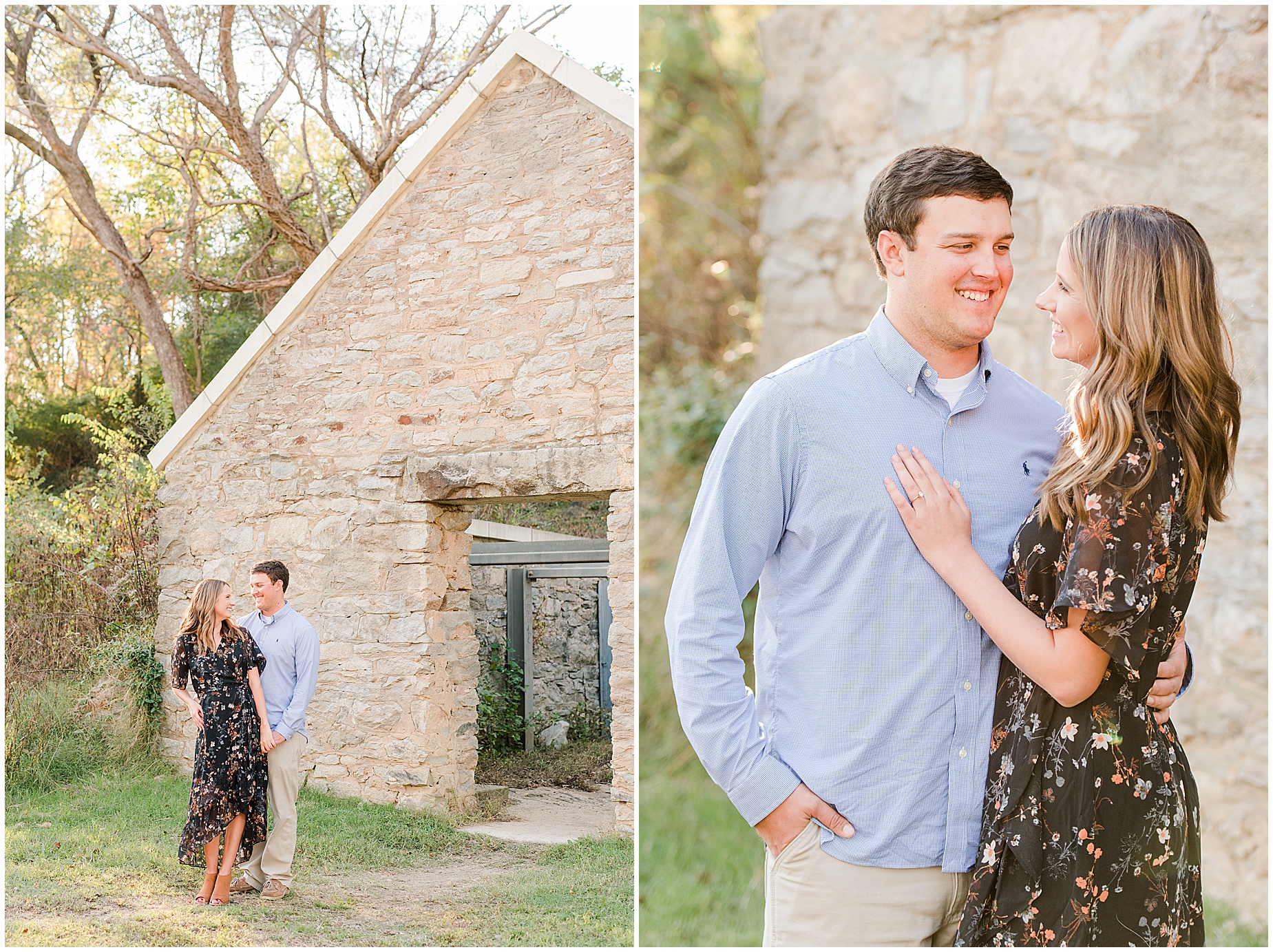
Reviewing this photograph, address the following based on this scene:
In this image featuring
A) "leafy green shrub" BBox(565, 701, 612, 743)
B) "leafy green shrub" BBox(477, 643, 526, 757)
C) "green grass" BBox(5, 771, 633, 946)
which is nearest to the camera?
"green grass" BBox(5, 771, 633, 946)

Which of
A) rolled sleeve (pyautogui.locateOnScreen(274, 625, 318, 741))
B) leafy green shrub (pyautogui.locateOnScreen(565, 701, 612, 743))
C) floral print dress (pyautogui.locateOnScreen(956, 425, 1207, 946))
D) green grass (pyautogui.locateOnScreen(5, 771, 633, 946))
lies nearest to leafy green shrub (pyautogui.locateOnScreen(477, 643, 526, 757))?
leafy green shrub (pyautogui.locateOnScreen(565, 701, 612, 743))

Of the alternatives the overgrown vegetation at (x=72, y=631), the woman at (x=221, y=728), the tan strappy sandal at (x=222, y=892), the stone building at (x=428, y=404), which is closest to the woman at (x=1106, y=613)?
the stone building at (x=428, y=404)

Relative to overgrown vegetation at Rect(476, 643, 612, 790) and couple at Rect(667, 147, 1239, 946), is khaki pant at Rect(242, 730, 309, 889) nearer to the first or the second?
overgrown vegetation at Rect(476, 643, 612, 790)

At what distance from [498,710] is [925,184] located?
11.8 feet

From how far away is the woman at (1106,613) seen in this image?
5.69ft

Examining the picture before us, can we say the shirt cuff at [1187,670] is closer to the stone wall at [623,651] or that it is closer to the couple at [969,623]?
the couple at [969,623]

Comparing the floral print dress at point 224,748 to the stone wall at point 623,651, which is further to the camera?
the stone wall at point 623,651

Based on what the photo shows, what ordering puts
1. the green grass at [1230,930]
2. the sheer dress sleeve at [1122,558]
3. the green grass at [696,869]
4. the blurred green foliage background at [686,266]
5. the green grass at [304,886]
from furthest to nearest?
the blurred green foliage background at [686,266] → the green grass at [696,869] → the green grass at [1230,930] → the green grass at [304,886] → the sheer dress sleeve at [1122,558]

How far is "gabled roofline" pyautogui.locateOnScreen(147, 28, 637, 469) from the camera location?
3.74 m

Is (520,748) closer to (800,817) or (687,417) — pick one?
(687,417)

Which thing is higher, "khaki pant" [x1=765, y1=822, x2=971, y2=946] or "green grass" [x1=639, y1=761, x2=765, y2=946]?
"khaki pant" [x1=765, y1=822, x2=971, y2=946]

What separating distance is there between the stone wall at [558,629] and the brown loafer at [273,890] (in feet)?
6.85

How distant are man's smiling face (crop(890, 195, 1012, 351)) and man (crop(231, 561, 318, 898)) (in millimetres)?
2596

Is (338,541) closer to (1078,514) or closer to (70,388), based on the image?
(70,388)
